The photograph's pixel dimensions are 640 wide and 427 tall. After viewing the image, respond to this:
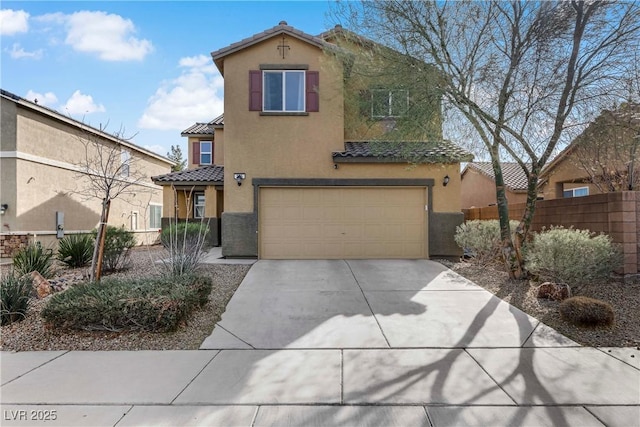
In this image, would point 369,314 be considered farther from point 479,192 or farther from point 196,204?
point 479,192

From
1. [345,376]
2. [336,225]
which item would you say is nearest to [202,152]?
[336,225]

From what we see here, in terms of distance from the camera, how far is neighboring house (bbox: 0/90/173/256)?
1402 centimetres

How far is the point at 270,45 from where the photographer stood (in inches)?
476

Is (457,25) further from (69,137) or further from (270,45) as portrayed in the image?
(69,137)

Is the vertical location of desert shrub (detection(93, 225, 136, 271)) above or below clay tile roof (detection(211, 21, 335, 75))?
below

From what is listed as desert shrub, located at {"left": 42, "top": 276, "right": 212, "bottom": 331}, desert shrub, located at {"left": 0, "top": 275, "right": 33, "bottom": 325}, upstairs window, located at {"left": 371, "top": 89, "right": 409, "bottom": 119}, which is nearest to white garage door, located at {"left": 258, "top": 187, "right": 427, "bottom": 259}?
upstairs window, located at {"left": 371, "top": 89, "right": 409, "bottom": 119}

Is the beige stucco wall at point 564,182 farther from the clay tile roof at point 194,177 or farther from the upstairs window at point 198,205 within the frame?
the upstairs window at point 198,205

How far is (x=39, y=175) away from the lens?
50.5 ft

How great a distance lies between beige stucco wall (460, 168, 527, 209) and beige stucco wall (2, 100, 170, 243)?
18.9 metres

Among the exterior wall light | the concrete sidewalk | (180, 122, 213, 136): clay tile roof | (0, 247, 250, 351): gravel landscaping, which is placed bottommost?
the concrete sidewalk

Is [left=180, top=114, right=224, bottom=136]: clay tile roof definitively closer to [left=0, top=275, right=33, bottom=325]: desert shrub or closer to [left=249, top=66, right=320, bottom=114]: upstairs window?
[left=249, top=66, right=320, bottom=114]: upstairs window

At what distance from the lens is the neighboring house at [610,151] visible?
295 inches

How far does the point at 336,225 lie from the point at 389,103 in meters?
4.75

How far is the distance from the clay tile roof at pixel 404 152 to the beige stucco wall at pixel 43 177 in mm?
7136
